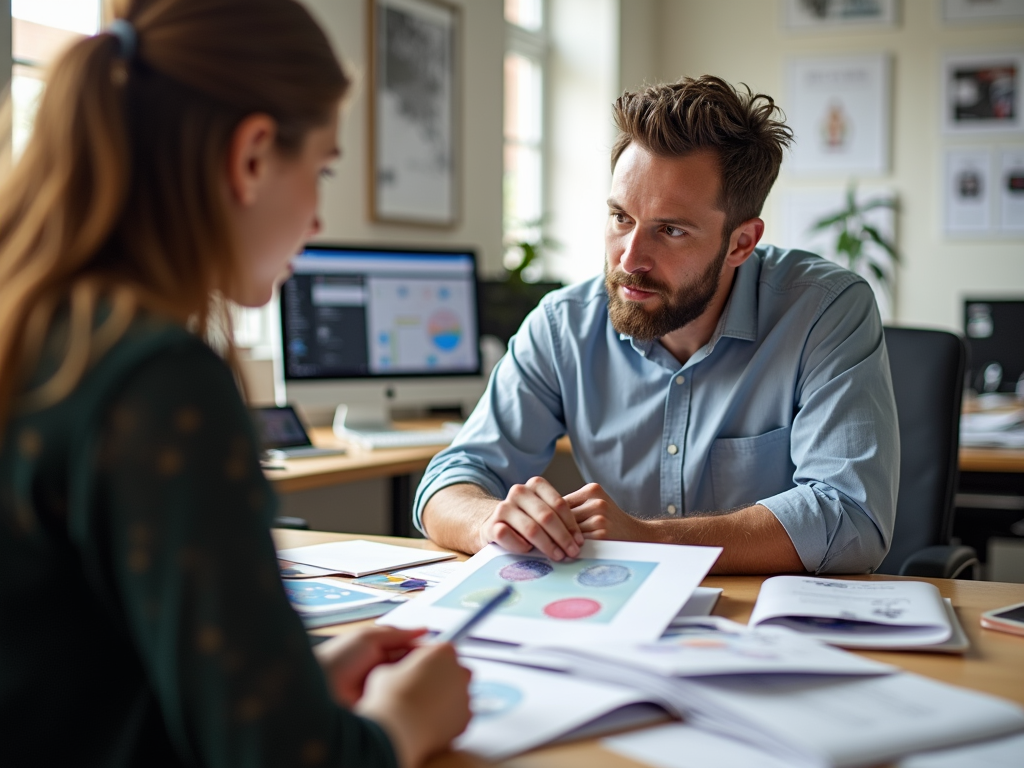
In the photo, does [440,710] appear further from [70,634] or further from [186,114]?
[186,114]

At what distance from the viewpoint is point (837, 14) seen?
531cm

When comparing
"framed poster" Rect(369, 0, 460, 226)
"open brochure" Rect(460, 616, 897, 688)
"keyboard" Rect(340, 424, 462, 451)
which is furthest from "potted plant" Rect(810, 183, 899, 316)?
"open brochure" Rect(460, 616, 897, 688)

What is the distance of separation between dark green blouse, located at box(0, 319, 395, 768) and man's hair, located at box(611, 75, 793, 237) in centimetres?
119

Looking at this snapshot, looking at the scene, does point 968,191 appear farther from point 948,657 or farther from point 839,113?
point 948,657

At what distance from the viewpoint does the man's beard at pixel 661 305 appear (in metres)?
1.69

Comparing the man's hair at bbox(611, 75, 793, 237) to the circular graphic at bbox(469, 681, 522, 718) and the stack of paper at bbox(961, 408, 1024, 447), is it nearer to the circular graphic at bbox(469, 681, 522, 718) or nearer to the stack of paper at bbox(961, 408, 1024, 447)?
the circular graphic at bbox(469, 681, 522, 718)

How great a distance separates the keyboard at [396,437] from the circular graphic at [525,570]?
140 cm

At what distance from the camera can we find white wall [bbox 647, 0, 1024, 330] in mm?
5152

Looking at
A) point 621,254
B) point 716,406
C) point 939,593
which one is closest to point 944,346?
point 716,406

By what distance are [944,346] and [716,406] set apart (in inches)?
18.9

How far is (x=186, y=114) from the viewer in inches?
26.9

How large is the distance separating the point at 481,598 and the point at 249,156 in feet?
1.79

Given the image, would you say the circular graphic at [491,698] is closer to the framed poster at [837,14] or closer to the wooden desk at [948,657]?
the wooden desk at [948,657]

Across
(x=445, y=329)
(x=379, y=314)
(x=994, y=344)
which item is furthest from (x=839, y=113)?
(x=379, y=314)
